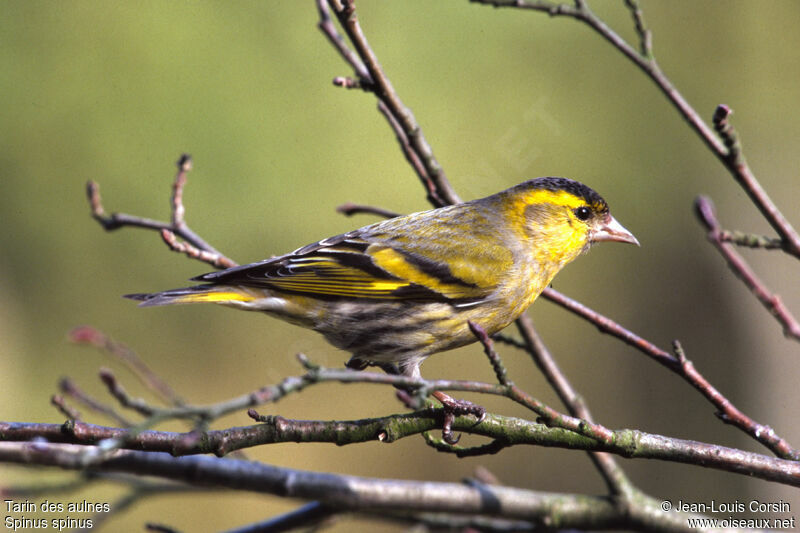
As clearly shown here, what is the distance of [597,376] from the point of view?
8578 millimetres

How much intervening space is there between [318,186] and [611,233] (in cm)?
415

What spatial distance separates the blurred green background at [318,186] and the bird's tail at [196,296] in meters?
3.37

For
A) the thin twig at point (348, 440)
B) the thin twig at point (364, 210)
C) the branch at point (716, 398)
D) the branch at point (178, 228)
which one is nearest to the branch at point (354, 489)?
the thin twig at point (348, 440)

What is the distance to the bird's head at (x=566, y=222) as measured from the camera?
13.7ft

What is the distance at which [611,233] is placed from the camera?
418 cm

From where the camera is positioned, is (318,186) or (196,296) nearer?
(196,296)

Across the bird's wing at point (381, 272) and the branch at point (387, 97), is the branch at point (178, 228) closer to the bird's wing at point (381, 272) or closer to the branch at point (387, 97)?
the bird's wing at point (381, 272)

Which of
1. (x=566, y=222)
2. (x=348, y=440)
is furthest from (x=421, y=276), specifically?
(x=348, y=440)

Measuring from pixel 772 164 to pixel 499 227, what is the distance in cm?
459

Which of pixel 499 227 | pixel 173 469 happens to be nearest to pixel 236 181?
pixel 499 227

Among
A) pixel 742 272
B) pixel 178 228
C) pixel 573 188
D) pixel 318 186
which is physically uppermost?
pixel 318 186

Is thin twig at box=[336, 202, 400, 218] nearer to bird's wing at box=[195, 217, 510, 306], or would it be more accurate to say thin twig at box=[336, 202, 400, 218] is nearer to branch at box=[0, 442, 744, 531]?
bird's wing at box=[195, 217, 510, 306]

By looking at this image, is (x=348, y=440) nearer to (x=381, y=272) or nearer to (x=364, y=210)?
(x=381, y=272)

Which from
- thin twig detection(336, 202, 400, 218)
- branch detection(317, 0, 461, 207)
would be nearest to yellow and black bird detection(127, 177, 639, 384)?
thin twig detection(336, 202, 400, 218)
